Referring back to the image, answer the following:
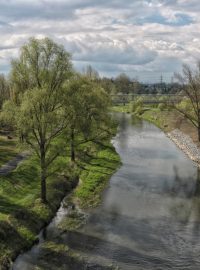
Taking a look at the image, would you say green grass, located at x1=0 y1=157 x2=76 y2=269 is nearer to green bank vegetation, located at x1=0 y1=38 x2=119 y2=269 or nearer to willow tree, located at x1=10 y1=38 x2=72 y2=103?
green bank vegetation, located at x1=0 y1=38 x2=119 y2=269

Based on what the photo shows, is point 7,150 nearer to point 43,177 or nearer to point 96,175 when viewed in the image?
point 96,175

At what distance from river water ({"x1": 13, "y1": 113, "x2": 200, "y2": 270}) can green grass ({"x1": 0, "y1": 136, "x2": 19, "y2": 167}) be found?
50.2ft

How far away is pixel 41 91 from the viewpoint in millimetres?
38344

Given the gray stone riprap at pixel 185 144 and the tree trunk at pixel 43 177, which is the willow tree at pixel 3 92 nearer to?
the gray stone riprap at pixel 185 144

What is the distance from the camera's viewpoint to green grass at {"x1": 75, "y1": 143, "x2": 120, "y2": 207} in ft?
150

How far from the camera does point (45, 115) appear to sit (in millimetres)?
38250

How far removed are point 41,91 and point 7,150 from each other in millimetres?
29266

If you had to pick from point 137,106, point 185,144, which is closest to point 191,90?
point 185,144

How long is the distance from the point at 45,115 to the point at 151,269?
54.7 ft

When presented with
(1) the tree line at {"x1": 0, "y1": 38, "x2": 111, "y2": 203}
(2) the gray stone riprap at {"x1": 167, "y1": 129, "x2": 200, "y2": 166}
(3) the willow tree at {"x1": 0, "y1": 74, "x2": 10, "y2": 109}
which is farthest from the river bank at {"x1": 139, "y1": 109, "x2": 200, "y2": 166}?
(3) the willow tree at {"x1": 0, "y1": 74, "x2": 10, "y2": 109}

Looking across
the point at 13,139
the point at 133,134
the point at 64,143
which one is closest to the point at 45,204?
the point at 64,143

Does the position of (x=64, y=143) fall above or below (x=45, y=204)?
above

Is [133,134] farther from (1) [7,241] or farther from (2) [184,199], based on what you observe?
(1) [7,241]

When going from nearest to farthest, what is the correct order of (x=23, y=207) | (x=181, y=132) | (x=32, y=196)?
(x=23, y=207) < (x=32, y=196) < (x=181, y=132)
